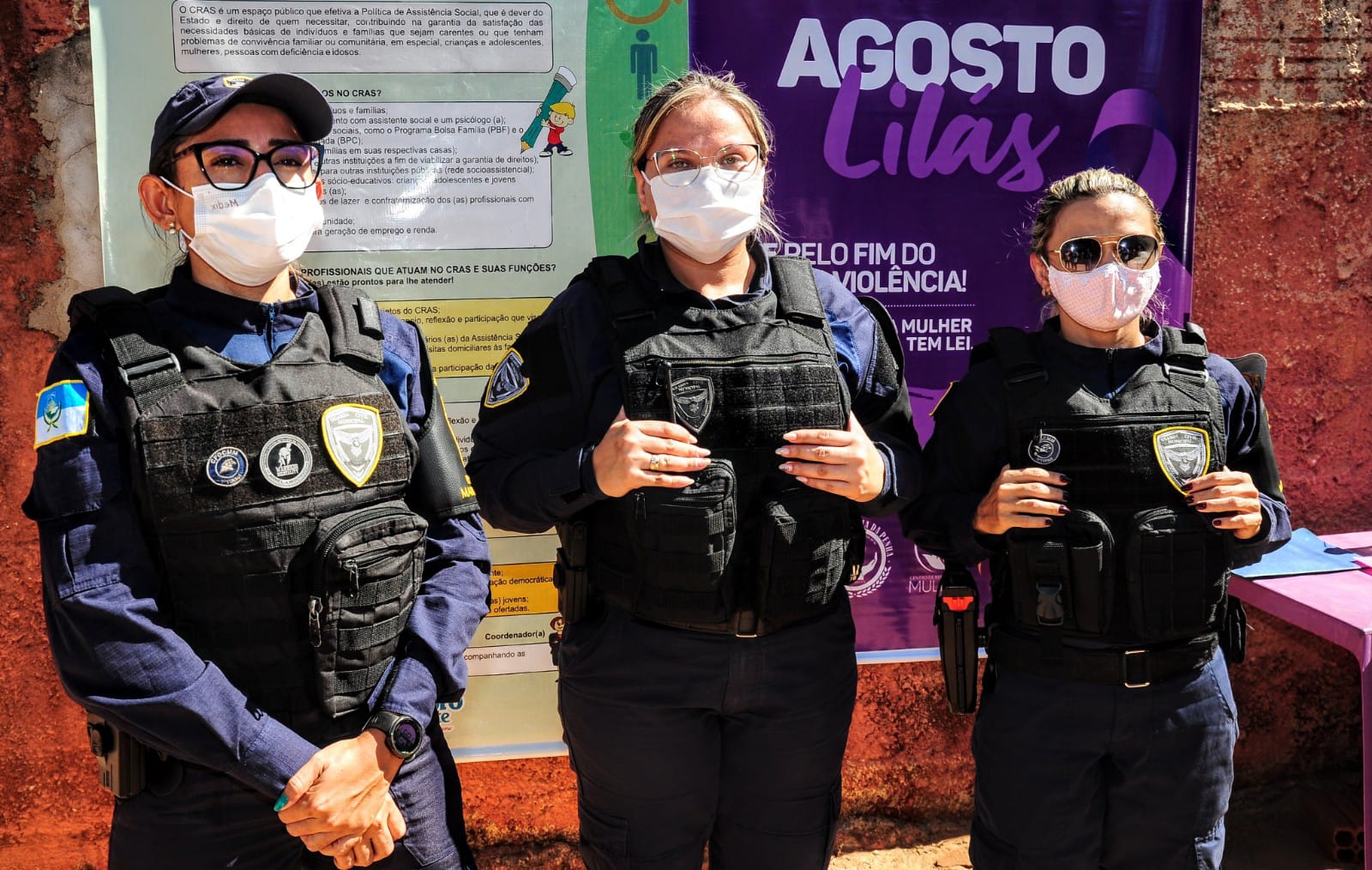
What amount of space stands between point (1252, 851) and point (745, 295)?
2.82 m

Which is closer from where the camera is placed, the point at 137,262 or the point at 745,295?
the point at 745,295

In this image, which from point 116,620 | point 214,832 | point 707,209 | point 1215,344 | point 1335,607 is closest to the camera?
point 116,620

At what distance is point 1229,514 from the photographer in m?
2.09

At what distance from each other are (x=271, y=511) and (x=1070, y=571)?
1609 mm

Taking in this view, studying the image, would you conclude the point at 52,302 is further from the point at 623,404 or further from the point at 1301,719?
the point at 1301,719

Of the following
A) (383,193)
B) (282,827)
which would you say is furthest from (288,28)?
(282,827)

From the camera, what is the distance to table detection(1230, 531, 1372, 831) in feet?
8.39

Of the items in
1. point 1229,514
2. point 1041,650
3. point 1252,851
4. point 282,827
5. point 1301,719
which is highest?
point 1229,514

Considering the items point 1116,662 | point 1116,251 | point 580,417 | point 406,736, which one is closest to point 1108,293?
point 1116,251

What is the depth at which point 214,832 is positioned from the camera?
5.46ft

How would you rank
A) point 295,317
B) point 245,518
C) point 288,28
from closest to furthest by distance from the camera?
point 245,518
point 295,317
point 288,28

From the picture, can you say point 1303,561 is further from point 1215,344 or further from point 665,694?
point 665,694

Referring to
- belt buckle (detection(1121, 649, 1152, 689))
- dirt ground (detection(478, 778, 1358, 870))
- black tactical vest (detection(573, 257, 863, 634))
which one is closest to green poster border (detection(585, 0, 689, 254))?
black tactical vest (detection(573, 257, 863, 634))

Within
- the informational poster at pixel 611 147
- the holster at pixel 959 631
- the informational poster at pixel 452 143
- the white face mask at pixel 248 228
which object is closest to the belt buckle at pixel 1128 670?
the holster at pixel 959 631
